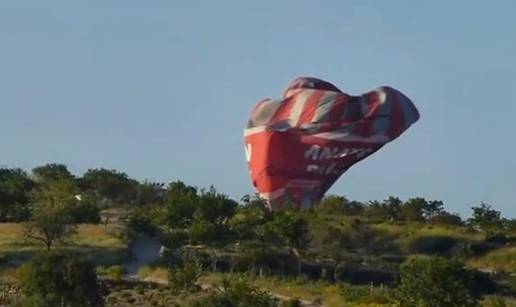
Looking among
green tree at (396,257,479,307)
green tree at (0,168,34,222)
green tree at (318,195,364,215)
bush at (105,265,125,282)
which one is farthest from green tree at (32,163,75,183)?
green tree at (396,257,479,307)

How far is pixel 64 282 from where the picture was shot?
44156 mm

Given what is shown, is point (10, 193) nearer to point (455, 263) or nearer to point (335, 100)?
point (335, 100)

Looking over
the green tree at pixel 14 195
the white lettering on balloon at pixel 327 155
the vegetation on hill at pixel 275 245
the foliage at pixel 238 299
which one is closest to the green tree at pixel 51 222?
the vegetation on hill at pixel 275 245

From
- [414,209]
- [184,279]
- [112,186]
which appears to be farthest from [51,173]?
[184,279]

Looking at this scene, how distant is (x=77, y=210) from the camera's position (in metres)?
71.7

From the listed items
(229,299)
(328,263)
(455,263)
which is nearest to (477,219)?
(328,263)

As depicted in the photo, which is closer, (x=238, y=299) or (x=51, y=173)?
(x=238, y=299)

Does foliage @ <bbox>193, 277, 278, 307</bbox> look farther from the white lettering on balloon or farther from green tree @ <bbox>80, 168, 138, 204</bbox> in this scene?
green tree @ <bbox>80, 168, 138, 204</bbox>

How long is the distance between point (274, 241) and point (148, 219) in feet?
29.6

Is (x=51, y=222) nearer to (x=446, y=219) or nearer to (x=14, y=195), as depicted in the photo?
(x=14, y=195)

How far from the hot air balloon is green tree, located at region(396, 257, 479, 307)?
29.3 meters

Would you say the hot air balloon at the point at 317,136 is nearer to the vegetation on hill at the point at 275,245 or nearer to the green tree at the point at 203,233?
the vegetation on hill at the point at 275,245

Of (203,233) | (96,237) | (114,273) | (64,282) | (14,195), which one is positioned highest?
(14,195)

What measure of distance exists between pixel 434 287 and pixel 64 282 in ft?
42.7
